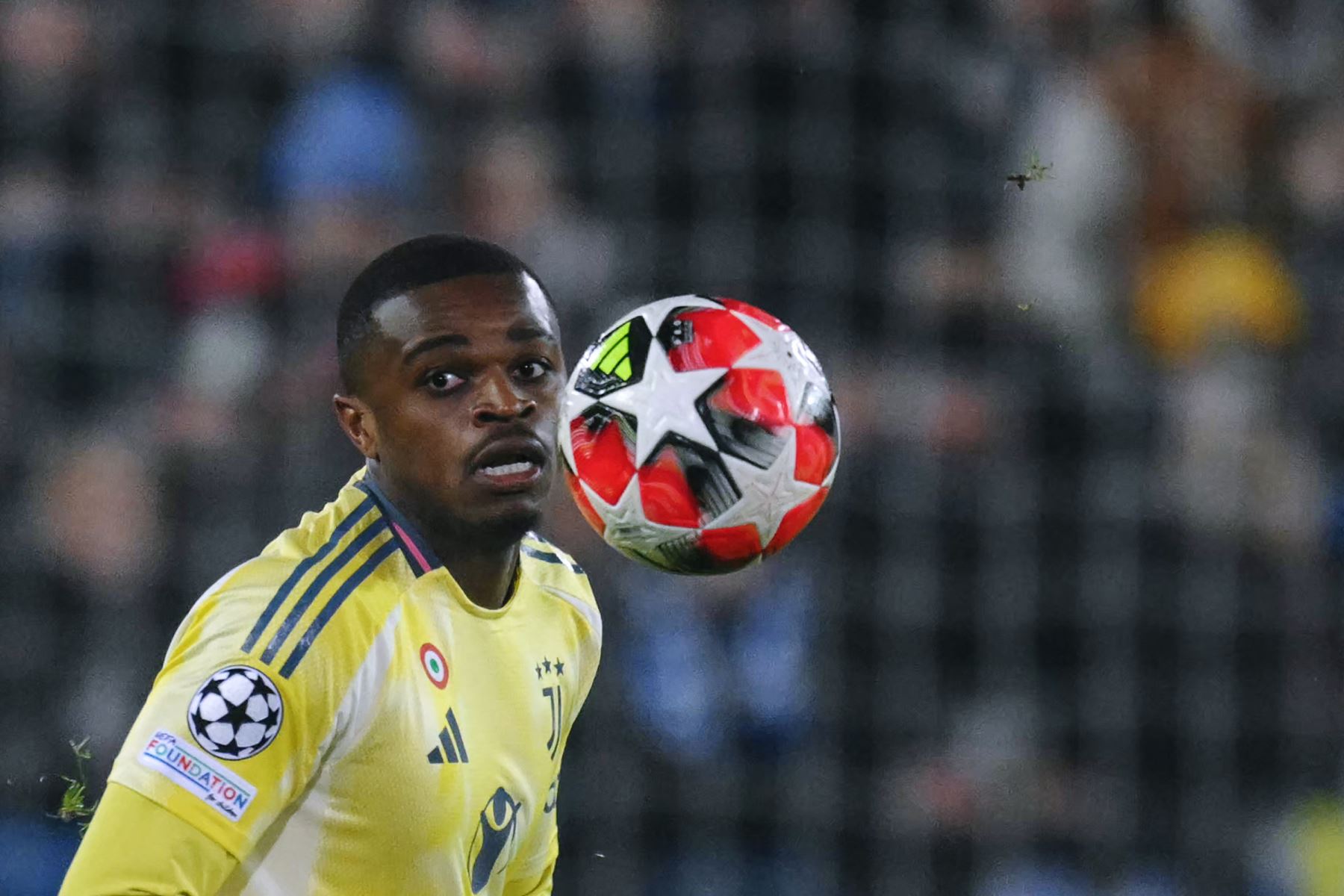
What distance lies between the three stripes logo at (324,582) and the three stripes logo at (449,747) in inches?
10.1

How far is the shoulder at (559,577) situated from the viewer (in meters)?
3.36

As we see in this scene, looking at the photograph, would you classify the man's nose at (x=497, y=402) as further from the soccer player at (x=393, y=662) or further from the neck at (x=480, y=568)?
the neck at (x=480, y=568)

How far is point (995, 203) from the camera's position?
6.52m

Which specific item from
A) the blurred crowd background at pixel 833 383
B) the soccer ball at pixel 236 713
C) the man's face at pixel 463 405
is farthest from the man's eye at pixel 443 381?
the blurred crowd background at pixel 833 383

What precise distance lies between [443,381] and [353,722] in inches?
22.5

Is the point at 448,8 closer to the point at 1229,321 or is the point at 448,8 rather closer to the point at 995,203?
the point at 995,203

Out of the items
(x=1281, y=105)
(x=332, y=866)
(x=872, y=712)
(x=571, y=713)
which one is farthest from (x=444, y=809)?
(x=1281, y=105)

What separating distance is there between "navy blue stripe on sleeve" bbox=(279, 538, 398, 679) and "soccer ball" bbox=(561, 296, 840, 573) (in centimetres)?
37

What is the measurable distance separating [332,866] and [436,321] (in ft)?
2.77

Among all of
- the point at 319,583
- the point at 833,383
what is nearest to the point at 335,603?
the point at 319,583

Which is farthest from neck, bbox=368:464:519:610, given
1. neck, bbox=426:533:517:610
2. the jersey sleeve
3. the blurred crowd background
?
the blurred crowd background

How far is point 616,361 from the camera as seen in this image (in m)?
3.05

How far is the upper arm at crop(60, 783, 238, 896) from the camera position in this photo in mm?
2443

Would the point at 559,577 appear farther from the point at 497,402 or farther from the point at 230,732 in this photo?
the point at 230,732
